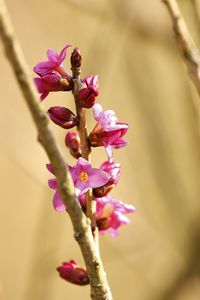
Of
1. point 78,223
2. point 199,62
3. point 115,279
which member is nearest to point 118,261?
point 115,279

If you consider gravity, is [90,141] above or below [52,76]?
below

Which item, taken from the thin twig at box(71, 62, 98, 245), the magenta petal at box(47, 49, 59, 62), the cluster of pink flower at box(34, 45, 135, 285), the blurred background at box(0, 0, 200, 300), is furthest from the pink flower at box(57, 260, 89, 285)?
the blurred background at box(0, 0, 200, 300)

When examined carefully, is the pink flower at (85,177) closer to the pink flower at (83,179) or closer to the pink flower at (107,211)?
the pink flower at (83,179)

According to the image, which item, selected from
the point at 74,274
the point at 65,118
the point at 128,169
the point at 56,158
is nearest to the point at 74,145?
the point at 65,118

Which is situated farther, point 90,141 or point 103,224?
point 103,224

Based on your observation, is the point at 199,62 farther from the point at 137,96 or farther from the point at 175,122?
the point at 175,122

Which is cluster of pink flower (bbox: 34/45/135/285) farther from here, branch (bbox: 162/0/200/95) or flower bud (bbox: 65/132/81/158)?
branch (bbox: 162/0/200/95)

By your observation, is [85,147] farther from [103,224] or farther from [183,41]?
[183,41]
